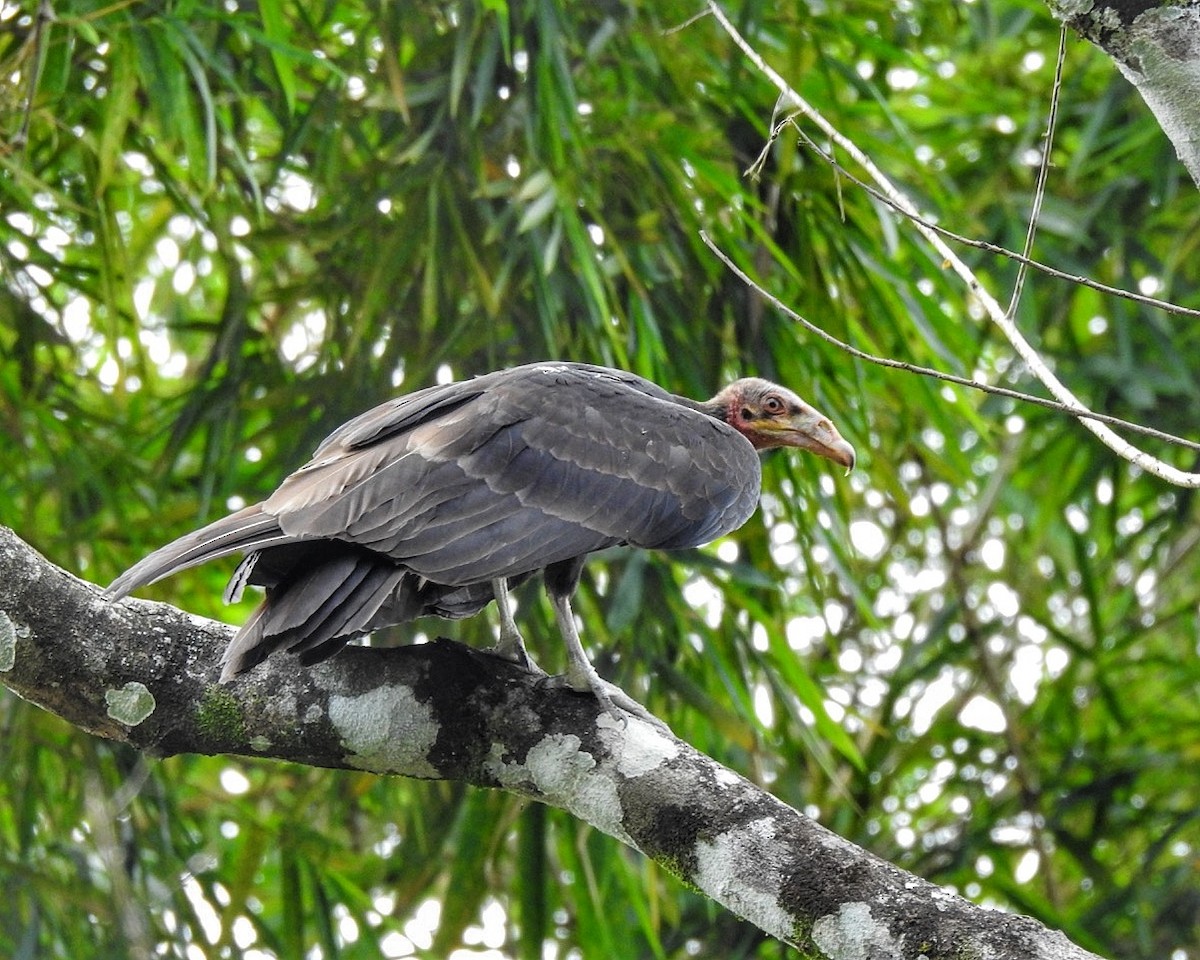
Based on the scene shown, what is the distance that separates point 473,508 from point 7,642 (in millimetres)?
898

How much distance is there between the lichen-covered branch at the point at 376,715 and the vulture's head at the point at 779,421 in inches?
56.0

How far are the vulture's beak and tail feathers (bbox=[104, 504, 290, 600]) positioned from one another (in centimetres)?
171

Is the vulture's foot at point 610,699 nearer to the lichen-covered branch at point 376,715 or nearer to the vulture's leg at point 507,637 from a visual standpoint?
the lichen-covered branch at point 376,715

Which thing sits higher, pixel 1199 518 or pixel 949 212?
pixel 949 212

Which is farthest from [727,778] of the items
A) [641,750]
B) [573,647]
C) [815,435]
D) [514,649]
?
[815,435]

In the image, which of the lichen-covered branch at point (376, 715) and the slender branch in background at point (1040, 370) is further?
the lichen-covered branch at point (376, 715)

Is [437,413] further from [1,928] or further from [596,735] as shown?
[1,928]

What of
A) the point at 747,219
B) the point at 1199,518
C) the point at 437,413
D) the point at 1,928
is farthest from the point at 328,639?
the point at 1199,518

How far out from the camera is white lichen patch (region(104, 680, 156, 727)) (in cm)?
287

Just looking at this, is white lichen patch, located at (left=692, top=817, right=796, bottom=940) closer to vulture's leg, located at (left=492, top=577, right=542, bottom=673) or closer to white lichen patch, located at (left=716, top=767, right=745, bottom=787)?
white lichen patch, located at (left=716, top=767, right=745, bottom=787)

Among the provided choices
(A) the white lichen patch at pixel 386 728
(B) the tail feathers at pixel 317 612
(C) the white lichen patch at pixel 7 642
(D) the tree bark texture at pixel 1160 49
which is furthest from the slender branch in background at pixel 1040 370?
(C) the white lichen patch at pixel 7 642

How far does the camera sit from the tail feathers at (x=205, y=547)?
106 inches

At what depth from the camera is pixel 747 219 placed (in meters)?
4.32

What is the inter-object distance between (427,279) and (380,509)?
4.86ft
